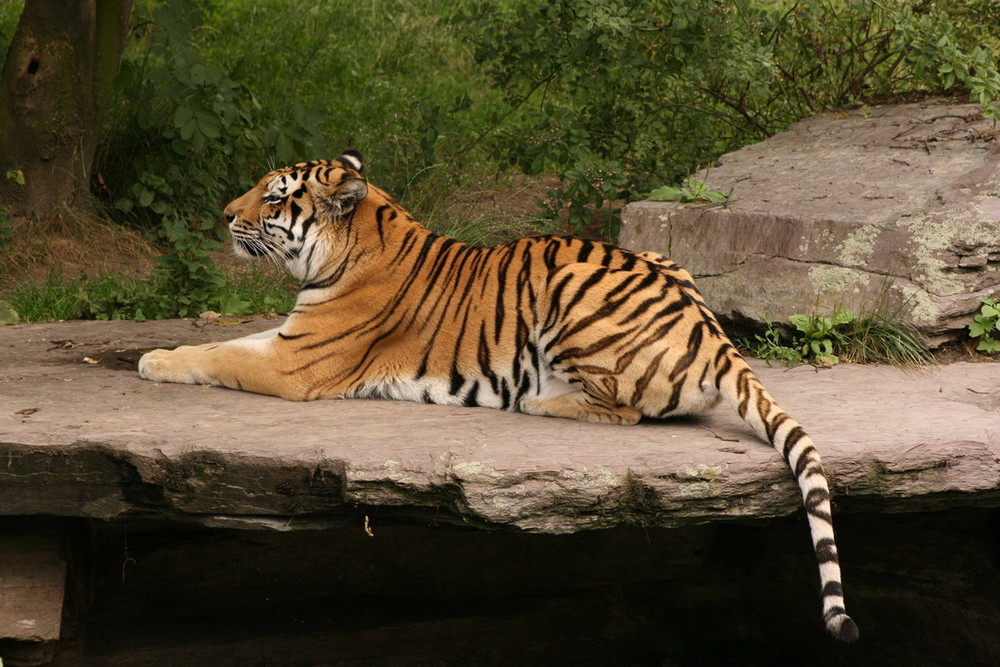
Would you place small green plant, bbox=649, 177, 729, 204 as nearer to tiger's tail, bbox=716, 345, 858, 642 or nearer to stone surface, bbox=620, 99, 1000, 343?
stone surface, bbox=620, 99, 1000, 343

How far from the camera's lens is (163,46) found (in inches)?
320

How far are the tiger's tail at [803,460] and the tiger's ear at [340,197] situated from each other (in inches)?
70.8

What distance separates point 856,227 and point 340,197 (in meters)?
2.71

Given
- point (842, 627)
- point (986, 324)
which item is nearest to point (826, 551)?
point (842, 627)

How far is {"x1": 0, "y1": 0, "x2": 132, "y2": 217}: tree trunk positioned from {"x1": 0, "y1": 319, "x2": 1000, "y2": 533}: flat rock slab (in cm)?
395

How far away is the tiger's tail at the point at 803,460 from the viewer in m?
3.61

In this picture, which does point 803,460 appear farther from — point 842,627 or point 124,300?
point 124,300

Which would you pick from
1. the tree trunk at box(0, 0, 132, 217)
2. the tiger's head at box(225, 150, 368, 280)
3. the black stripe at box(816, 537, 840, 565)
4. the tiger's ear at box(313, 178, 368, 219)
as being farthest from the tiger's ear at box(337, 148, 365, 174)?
the tree trunk at box(0, 0, 132, 217)

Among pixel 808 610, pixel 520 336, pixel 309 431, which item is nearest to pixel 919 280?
pixel 808 610

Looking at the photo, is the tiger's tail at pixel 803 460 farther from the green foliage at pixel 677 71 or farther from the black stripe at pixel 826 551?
the green foliage at pixel 677 71

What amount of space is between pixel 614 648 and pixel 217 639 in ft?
6.17

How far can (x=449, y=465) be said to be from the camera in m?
3.92

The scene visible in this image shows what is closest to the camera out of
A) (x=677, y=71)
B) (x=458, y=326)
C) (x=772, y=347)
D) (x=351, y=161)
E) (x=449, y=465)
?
(x=449, y=465)

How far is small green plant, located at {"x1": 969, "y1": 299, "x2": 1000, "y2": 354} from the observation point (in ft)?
18.8
